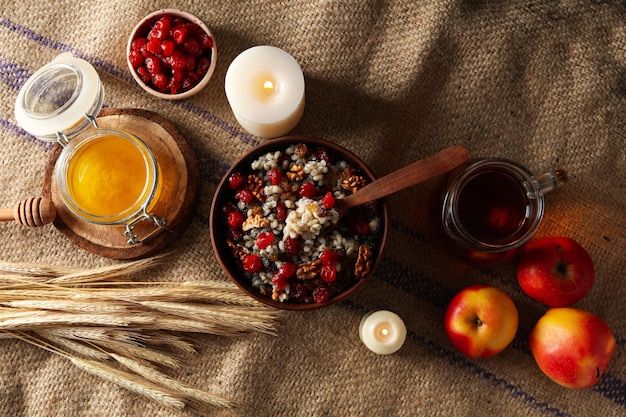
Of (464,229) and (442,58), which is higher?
(442,58)

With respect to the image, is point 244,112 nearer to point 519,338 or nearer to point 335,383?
point 335,383

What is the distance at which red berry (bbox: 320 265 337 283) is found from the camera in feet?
3.67

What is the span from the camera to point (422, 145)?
1294mm

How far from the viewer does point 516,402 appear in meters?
1.28

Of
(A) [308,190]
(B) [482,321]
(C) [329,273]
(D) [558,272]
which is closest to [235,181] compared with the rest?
(A) [308,190]

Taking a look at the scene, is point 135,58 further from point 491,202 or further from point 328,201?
Answer: point 491,202

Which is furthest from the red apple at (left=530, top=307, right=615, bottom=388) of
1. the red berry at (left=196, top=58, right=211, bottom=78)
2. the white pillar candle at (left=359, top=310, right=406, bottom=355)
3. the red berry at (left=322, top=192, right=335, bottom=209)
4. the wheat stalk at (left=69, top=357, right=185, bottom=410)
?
the red berry at (left=196, top=58, right=211, bottom=78)

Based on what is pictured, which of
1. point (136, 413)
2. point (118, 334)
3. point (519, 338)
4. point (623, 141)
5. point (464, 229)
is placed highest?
point (623, 141)

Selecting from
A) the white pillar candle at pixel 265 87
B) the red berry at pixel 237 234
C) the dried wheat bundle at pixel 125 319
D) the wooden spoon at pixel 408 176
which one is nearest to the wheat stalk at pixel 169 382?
the dried wheat bundle at pixel 125 319

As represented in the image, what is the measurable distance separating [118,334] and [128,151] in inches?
15.1

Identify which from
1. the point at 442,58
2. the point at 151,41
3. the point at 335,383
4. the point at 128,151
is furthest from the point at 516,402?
the point at 151,41

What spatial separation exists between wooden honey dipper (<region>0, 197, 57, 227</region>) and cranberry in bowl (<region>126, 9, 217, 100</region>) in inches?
12.6

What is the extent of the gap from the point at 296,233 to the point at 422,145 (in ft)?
1.25

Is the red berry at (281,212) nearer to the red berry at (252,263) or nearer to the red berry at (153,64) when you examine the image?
the red berry at (252,263)
